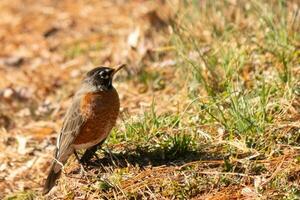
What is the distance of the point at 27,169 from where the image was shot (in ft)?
21.4

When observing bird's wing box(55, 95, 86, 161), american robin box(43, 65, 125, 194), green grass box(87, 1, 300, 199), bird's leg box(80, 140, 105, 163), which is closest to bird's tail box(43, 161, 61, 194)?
american robin box(43, 65, 125, 194)

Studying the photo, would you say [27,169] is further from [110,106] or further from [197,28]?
[197,28]

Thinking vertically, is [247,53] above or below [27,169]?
above

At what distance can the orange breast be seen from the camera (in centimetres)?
546

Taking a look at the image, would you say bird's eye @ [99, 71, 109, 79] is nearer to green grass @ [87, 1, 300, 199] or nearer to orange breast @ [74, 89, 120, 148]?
orange breast @ [74, 89, 120, 148]

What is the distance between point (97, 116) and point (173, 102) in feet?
4.45

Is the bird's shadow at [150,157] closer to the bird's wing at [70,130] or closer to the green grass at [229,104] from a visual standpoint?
the green grass at [229,104]

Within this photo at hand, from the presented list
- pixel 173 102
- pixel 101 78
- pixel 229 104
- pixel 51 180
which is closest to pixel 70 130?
pixel 51 180

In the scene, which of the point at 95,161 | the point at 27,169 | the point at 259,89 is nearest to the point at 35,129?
the point at 27,169

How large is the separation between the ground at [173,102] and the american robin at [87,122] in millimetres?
135

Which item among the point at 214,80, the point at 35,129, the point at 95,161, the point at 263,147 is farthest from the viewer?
the point at 35,129

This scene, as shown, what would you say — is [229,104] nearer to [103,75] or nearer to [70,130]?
[103,75]

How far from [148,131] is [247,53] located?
4.76ft

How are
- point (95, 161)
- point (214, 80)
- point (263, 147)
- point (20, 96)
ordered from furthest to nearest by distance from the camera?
point (20, 96) < point (214, 80) < point (95, 161) < point (263, 147)
